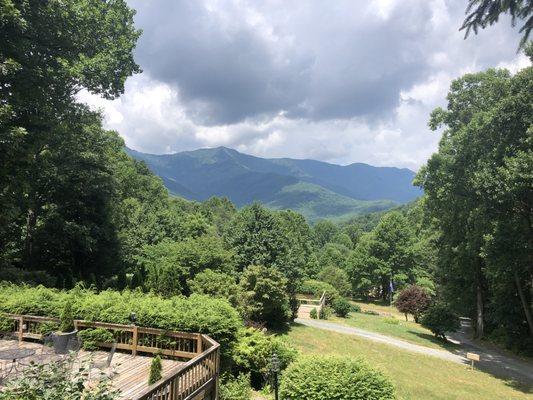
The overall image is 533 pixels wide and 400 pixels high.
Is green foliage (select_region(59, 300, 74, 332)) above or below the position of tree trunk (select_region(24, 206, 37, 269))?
below

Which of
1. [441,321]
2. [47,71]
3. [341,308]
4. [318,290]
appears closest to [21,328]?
[47,71]

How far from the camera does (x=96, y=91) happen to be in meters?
22.0

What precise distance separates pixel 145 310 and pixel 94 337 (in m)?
1.90

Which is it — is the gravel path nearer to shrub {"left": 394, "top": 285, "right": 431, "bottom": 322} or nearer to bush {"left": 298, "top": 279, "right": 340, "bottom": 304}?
shrub {"left": 394, "top": 285, "right": 431, "bottom": 322}

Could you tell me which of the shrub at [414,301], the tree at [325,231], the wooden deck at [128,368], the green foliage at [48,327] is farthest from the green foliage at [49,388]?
the tree at [325,231]

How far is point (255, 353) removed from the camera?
14430 mm

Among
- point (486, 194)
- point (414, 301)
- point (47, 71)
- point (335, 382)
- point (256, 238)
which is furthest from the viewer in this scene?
point (414, 301)

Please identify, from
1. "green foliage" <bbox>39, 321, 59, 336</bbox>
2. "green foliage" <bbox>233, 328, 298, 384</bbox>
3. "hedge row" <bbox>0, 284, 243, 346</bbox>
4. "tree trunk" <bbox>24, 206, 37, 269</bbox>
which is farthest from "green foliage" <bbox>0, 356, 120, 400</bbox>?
"tree trunk" <bbox>24, 206, 37, 269</bbox>

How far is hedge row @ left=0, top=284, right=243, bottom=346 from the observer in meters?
12.2

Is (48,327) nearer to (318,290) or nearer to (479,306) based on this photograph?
(479,306)

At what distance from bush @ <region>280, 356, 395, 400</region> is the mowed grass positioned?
365cm

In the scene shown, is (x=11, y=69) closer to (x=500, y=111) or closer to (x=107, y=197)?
(x=107, y=197)

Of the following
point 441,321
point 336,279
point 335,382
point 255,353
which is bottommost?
point 255,353

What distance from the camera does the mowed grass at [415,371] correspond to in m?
16.1
